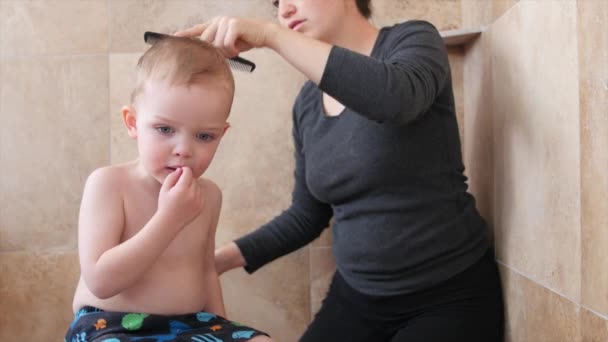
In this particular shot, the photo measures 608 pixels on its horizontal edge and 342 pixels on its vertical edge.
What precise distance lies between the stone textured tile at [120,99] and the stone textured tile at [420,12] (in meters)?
0.57

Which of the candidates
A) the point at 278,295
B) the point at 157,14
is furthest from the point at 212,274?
the point at 157,14

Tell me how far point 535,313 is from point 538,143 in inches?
10.6

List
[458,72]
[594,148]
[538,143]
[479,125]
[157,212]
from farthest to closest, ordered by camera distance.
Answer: [458,72] → [479,125] → [538,143] → [157,212] → [594,148]

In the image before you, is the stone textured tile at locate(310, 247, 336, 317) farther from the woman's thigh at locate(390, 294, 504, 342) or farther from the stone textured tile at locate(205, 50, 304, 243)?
the woman's thigh at locate(390, 294, 504, 342)

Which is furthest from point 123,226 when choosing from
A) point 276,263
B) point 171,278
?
point 276,263

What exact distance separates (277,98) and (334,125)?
Result: 308 millimetres

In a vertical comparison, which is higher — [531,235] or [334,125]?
[334,125]

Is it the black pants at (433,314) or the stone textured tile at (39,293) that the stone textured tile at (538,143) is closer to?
the black pants at (433,314)

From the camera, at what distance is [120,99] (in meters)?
1.44

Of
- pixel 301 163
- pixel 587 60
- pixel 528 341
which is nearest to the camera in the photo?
pixel 587 60

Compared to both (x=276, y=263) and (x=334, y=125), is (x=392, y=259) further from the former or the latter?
(x=276, y=263)

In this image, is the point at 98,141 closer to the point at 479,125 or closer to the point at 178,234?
the point at 178,234

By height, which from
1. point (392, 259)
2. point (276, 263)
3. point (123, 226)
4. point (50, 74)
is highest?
point (50, 74)

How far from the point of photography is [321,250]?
4.80ft
